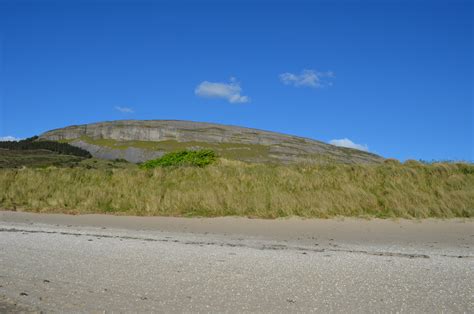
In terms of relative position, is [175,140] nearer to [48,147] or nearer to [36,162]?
[48,147]

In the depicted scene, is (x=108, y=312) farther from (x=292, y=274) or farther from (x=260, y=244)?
(x=260, y=244)

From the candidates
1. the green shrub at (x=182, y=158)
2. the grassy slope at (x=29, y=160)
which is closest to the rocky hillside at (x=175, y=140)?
the grassy slope at (x=29, y=160)

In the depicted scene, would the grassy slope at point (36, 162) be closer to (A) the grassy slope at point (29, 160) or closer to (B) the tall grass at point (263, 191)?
(A) the grassy slope at point (29, 160)

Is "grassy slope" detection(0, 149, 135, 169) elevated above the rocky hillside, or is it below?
below

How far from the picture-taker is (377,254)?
25.0ft

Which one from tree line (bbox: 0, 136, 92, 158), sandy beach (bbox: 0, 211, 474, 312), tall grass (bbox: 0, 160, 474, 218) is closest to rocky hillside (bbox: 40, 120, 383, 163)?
tree line (bbox: 0, 136, 92, 158)

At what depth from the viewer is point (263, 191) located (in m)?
14.6

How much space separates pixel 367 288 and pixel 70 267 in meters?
3.96

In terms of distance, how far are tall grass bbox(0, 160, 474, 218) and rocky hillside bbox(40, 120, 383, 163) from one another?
40.2 m

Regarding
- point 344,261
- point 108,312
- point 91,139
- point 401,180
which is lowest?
point 108,312

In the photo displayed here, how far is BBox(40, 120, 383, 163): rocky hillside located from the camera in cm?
6225

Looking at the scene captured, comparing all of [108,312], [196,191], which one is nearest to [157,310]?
[108,312]

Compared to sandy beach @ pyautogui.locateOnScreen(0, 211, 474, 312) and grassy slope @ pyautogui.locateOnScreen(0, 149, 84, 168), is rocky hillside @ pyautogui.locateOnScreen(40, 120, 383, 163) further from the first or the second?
sandy beach @ pyautogui.locateOnScreen(0, 211, 474, 312)

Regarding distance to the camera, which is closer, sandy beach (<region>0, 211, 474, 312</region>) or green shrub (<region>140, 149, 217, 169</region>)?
sandy beach (<region>0, 211, 474, 312</region>)
